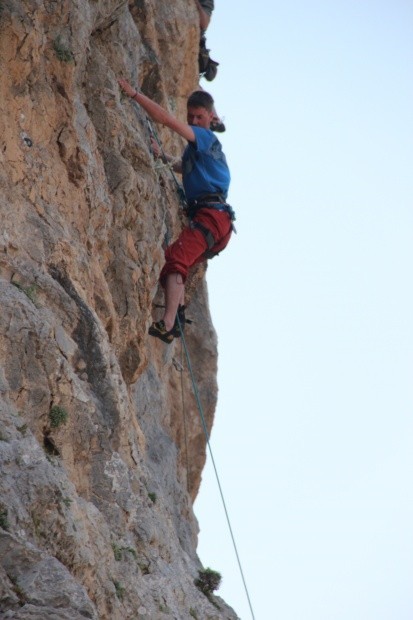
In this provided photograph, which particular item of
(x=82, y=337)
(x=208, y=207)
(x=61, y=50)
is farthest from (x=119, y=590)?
(x=208, y=207)

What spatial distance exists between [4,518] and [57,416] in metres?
1.70

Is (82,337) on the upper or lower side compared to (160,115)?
lower

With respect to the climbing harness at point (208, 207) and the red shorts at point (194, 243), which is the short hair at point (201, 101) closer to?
the climbing harness at point (208, 207)

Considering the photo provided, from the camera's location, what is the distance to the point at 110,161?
10078mm

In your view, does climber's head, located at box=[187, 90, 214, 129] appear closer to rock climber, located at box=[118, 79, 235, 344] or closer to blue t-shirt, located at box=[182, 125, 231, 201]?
rock climber, located at box=[118, 79, 235, 344]

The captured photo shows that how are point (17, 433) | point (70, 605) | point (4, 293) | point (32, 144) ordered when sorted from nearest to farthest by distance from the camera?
point (70, 605) < point (17, 433) < point (4, 293) < point (32, 144)

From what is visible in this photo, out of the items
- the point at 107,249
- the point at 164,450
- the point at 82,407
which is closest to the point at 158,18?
the point at 107,249

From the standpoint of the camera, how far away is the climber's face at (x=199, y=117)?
11.0m

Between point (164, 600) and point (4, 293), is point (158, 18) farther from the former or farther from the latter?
point (164, 600)

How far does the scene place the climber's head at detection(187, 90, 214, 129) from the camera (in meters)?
11.0

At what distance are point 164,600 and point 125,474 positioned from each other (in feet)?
3.67

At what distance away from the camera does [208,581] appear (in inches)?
364

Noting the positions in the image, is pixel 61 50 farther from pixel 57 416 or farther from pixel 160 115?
pixel 57 416

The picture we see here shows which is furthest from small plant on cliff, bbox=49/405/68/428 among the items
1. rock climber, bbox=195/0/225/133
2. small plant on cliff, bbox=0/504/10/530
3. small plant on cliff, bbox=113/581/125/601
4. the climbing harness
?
rock climber, bbox=195/0/225/133
